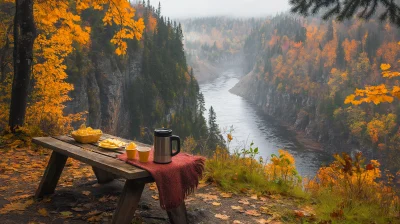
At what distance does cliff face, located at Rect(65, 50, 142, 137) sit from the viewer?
144ft

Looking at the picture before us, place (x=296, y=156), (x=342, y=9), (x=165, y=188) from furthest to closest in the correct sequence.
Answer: (x=296, y=156)
(x=342, y=9)
(x=165, y=188)

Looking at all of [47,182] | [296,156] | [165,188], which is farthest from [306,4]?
[296,156]

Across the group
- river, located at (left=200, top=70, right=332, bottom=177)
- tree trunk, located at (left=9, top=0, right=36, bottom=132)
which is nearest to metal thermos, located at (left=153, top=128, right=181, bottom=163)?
tree trunk, located at (left=9, top=0, right=36, bottom=132)

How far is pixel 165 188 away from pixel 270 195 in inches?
98.5

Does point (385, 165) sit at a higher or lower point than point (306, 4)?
lower

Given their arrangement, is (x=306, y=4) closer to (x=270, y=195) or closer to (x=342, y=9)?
(x=342, y=9)

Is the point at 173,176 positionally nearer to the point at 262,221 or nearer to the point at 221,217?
the point at 221,217

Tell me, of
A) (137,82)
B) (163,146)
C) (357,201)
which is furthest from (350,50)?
(163,146)

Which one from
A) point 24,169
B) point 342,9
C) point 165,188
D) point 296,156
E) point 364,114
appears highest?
point 342,9

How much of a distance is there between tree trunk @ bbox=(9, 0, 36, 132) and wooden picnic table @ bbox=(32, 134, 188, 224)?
3.71 meters

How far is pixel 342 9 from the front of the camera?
194 inches

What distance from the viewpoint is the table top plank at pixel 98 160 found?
311 centimetres

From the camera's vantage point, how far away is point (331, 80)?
83625 mm

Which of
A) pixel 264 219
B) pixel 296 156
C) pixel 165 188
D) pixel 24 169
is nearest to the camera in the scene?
pixel 165 188
